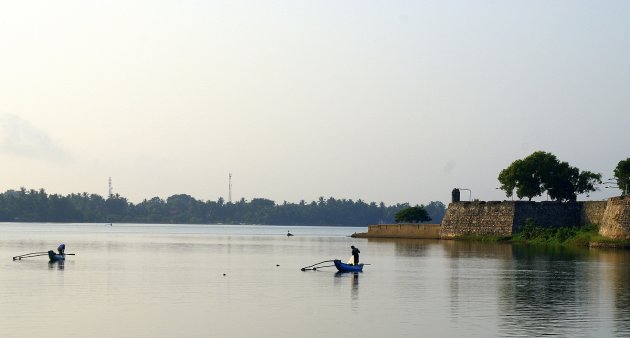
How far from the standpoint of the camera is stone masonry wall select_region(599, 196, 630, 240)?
81438 mm

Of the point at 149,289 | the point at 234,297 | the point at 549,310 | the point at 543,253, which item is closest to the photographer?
the point at 549,310

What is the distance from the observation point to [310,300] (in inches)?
1468

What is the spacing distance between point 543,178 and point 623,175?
336 inches

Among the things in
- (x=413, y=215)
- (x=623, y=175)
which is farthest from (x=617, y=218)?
(x=413, y=215)

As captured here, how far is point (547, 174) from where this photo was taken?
360 ft

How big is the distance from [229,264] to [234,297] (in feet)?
76.5

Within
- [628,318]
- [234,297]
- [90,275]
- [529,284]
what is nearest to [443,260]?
[529,284]

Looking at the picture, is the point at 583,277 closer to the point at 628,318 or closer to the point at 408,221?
the point at 628,318

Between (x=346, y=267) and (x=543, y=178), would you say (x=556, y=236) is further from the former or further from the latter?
(x=346, y=267)

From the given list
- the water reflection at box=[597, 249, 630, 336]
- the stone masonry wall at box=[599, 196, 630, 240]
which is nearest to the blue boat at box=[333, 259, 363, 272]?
the water reflection at box=[597, 249, 630, 336]

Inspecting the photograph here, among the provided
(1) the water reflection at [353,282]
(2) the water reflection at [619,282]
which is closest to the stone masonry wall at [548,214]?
(2) the water reflection at [619,282]

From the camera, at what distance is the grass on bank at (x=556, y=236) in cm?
8996

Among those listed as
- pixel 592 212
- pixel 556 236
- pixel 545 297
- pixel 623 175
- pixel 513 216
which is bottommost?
pixel 545 297

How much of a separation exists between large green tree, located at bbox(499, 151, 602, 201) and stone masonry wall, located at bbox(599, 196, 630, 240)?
76.6ft
